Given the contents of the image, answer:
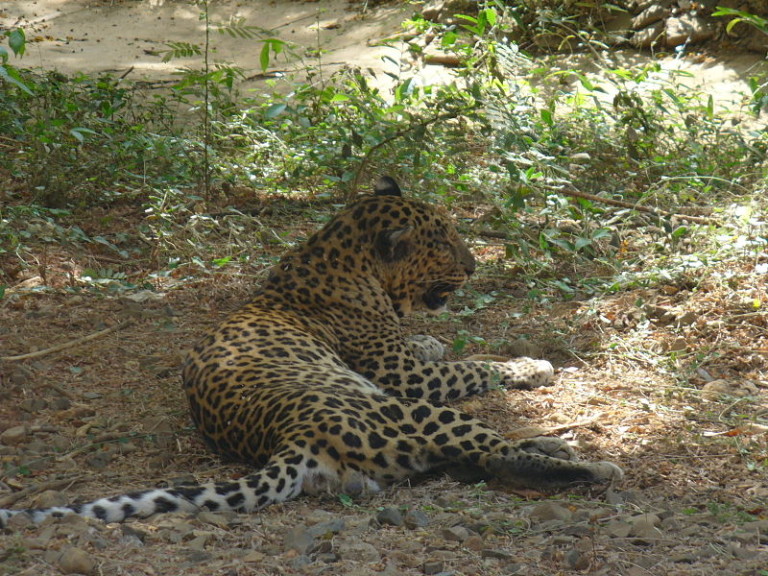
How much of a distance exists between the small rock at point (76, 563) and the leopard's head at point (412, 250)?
132 inches

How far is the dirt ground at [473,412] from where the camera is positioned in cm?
372

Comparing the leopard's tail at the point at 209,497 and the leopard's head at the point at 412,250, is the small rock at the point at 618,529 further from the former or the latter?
the leopard's head at the point at 412,250

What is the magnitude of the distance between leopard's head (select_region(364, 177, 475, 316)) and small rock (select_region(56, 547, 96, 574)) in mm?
3363

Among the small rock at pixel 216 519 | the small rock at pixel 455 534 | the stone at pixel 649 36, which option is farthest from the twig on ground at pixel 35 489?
the stone at pixel 649 36

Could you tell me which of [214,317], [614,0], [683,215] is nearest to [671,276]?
[683,215]

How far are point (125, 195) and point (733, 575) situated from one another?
23.8 feet

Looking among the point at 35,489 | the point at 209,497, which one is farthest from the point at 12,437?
the point at 209,497

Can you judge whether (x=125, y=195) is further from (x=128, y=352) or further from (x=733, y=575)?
(x=733, y=575)

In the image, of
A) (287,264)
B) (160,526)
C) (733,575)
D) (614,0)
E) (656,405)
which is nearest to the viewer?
(733,575)

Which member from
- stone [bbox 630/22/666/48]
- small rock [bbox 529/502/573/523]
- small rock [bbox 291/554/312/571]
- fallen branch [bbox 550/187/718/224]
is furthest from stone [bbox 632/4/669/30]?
small rock [bbox 291/554/312/571]

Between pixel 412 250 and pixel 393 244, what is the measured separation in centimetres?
24

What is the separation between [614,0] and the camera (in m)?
→ 13.1

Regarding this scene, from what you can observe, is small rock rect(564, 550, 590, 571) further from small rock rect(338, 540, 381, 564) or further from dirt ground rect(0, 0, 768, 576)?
small rock rect(338, 540, 381, 564)

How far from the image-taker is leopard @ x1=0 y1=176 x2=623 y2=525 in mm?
4426
